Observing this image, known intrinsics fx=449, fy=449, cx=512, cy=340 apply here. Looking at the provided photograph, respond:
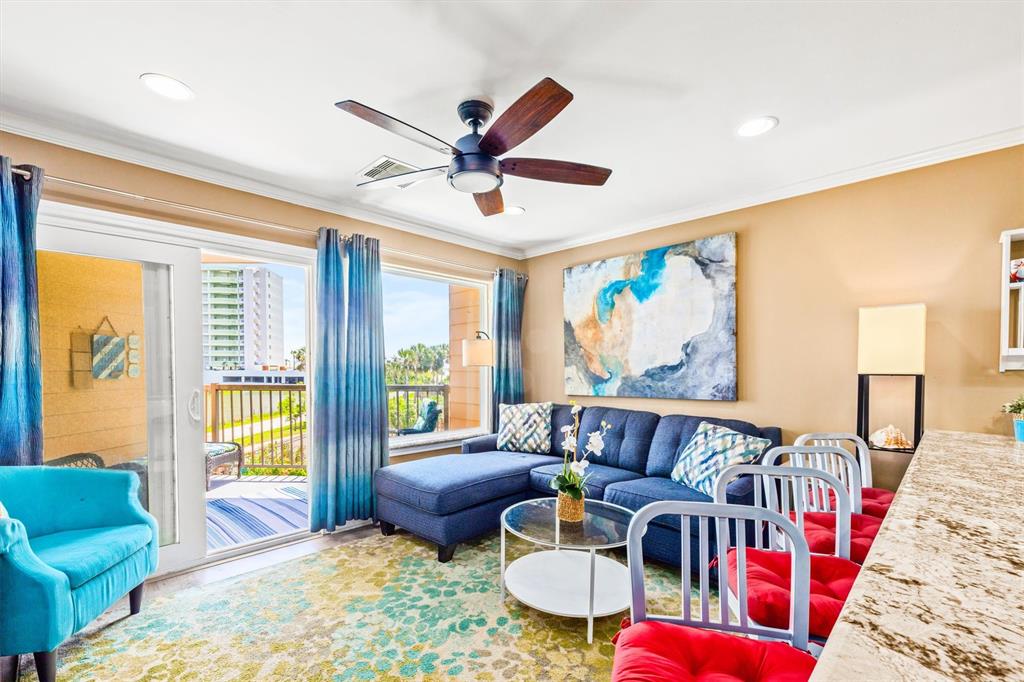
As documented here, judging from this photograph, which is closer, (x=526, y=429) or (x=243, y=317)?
(x=243, y=317)

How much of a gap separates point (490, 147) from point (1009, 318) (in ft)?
9.35

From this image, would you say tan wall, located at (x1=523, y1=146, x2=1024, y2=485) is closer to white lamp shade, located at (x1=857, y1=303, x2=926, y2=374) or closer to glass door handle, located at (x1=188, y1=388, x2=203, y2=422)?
white lamp shade, located at (x1=857, y1=303, x2=926, y2=374)

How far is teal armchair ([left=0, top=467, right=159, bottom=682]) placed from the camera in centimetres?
168

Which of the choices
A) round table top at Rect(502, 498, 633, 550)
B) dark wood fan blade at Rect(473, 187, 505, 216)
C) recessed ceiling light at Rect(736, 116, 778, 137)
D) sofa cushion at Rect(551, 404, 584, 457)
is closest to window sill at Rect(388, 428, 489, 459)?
sofa cushion at Rect(551, 404, 584, 457)

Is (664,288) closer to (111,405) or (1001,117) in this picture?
(1001,117)

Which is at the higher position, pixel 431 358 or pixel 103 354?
pixel 103 354

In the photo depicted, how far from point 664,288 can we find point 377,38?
2.84 m

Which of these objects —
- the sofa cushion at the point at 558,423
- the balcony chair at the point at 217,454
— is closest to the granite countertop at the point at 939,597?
the sofa cushion at the point at 558,423

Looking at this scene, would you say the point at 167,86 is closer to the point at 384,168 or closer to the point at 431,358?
the point at 384,168

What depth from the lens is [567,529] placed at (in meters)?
2.38

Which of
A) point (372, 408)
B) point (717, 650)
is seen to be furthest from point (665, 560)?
point (372, 408)

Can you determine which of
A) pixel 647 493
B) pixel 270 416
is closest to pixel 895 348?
pixel 647 493

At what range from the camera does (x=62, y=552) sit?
1.94 metres

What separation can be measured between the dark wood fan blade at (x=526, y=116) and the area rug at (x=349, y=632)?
231cm
